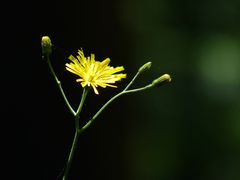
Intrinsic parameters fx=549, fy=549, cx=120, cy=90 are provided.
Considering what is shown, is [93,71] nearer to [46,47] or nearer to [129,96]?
[46,47]

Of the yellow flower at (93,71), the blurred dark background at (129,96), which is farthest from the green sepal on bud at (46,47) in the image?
the blurred dark background at (129,96)

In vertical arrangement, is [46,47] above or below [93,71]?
above

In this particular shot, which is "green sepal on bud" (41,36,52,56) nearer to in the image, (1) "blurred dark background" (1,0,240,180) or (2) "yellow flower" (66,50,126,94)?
(2) "yellow flower" (66,50,126,94)

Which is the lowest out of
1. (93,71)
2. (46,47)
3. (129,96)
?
(129,96)

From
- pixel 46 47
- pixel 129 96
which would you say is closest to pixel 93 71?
pixel 46 47

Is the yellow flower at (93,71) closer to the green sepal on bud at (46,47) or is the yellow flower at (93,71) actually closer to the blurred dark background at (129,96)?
the green sepal on bud at (46,47)

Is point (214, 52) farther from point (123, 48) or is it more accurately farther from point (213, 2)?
point (123, 48)
